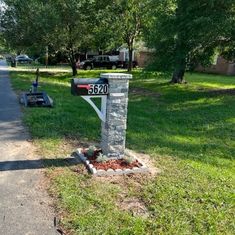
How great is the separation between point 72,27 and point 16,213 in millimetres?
20229

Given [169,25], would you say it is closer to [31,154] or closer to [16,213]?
[31,154]

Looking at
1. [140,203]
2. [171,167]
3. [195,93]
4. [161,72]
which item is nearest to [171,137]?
[171,167]

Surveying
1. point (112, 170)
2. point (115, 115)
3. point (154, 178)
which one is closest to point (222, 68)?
point (115, 115)

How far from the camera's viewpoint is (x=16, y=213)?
403 cm

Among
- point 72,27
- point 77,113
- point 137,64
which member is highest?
point 72,27

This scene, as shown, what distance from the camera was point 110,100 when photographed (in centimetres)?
547

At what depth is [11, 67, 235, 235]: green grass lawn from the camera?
3.97 m

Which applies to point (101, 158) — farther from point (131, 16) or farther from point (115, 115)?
point (131, 16)

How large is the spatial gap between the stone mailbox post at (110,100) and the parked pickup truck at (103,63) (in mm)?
31047

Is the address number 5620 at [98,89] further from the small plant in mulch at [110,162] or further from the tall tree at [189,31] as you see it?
the tall tree at [189,31]

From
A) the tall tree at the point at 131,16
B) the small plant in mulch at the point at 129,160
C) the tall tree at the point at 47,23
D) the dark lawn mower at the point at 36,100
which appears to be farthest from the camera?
the tall tree at the point at 131,16

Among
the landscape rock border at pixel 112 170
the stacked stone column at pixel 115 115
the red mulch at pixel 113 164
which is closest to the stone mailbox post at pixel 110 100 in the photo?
the stacked stone column at pixel 115 115

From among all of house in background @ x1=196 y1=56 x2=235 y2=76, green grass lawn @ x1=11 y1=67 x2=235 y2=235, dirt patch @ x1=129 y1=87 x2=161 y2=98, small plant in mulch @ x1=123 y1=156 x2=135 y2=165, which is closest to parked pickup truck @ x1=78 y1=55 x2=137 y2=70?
house in background @ x1=196 y1=56 x2=235 y2=76

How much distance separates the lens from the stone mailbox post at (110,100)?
208 inches
